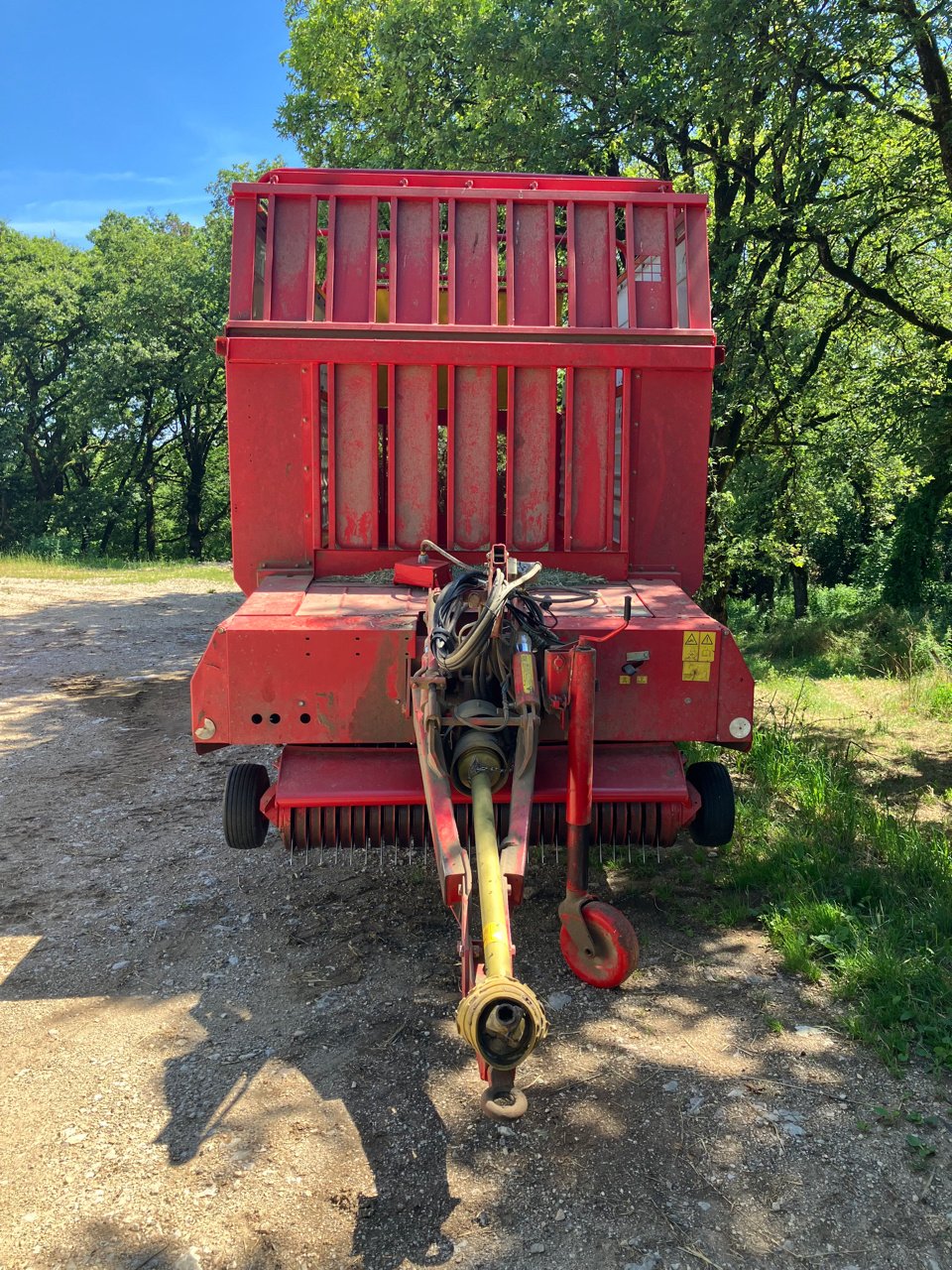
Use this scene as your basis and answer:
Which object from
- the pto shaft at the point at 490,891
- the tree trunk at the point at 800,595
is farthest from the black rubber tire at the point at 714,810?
the tree trunk at the point at 800,595

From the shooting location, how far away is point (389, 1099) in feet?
10.0

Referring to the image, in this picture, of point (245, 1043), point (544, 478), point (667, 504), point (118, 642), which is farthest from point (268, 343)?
point (118, 642)

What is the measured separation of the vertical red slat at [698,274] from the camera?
15.7ft

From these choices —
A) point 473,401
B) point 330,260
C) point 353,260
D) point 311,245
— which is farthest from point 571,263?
point 311,245

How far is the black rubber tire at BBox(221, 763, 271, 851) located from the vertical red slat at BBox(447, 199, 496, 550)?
1.52m

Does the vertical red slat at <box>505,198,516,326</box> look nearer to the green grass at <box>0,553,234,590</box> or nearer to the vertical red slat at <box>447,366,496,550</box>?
the vertical red slat at <box>447,366,496,550</box>

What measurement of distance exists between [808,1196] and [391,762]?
6.77ft

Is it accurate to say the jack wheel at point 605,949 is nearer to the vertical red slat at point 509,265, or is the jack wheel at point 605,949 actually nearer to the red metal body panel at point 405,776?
the red metal body panel at point 405,776

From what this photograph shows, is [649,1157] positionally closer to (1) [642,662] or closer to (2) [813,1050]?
(2) [813,1050]

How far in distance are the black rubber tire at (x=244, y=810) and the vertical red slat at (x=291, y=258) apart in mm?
2215

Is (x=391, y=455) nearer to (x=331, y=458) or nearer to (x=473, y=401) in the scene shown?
(x=331, y=458)

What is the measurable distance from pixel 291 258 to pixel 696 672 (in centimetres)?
286

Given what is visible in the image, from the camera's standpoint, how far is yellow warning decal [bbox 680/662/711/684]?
3.89 meters

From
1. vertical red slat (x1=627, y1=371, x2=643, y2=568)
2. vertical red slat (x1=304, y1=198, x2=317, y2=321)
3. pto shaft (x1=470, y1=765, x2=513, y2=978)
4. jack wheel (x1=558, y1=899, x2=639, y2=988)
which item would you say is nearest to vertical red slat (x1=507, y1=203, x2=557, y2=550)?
vertical red slat (x1=627, y1=371, x2=643, y2=568)
